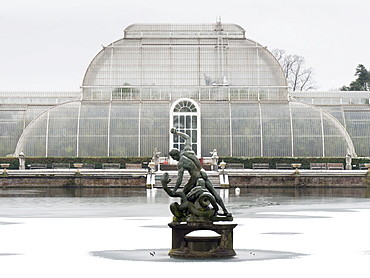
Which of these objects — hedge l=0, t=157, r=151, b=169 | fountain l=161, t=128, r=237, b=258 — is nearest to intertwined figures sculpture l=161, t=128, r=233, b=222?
fountain l=161, t=128, r=237, b=258

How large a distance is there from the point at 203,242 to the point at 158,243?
8.31ft

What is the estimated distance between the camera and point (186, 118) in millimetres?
64250

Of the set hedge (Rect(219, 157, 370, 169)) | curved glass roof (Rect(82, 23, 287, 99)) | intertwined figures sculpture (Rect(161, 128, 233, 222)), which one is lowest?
intertwined figures sculpture (Rect(161, 128, 233, 222))

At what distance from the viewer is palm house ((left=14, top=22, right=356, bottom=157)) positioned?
62.5 metres

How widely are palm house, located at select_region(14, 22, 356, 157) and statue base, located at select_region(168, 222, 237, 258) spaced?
4701 centimetres

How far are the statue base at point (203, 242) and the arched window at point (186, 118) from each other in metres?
48.2

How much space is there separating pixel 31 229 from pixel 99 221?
2942 mm

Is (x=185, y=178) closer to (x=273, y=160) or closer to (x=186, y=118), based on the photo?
(x=273, y=160)

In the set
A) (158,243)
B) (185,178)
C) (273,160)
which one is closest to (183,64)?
(273,160)

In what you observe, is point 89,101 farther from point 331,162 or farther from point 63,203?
point 63,203

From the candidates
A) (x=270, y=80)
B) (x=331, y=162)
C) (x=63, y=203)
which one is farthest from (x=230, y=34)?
(x=63, y=203)

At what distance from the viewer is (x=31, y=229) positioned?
20.4 m

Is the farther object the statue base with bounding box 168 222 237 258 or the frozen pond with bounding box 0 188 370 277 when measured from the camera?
the statue base with bounding box 168 222 237 258

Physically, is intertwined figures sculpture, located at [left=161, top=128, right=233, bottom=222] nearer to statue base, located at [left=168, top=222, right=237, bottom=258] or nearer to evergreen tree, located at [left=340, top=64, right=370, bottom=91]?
statue base, located at [left=168, top=222, right=237, bottom=258]
